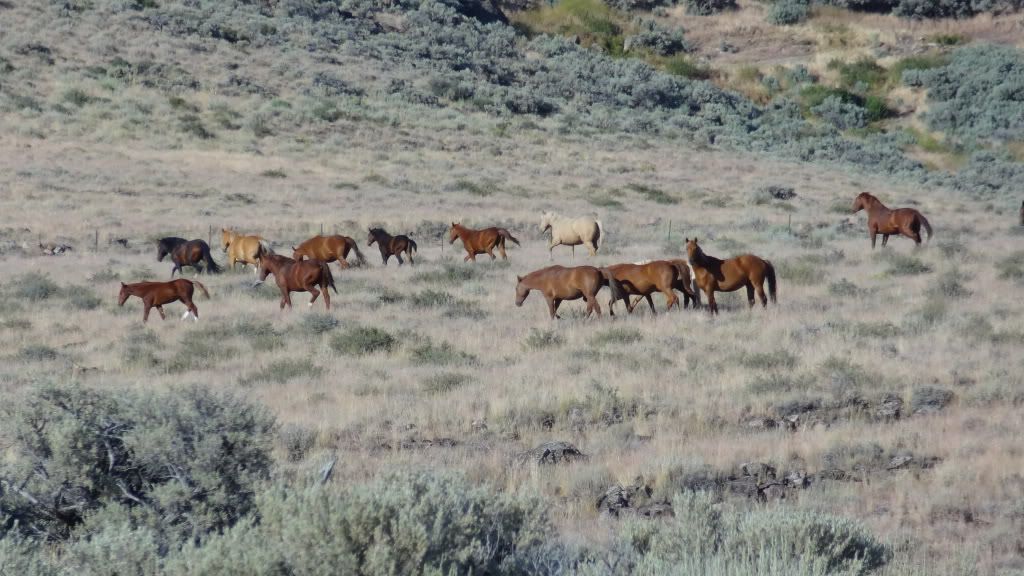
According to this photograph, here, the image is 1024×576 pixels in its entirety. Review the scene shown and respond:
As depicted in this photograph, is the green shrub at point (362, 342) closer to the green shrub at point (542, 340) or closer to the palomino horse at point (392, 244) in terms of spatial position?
the green shrub at point (542, 340)

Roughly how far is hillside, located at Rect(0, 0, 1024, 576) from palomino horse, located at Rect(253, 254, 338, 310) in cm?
39

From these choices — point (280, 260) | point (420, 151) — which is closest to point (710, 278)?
point (280, 260)

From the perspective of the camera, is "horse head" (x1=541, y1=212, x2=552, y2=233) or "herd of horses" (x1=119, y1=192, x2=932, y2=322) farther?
"horse head" (x1=541, y1=212, x2=552, y2=233)

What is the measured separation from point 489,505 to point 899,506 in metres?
3.79

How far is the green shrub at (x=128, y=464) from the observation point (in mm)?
5773

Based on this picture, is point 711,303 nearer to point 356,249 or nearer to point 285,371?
point 285,371

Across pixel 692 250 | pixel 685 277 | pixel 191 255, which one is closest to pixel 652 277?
pixel 685 277

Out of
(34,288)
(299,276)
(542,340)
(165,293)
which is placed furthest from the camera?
(34,288)

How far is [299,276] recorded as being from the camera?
752 inches

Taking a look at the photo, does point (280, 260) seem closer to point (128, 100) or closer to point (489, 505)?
point (489, 505)

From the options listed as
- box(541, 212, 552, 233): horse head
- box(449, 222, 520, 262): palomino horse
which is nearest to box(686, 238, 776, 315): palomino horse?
box(449, 222, 520, 262): palomino horse

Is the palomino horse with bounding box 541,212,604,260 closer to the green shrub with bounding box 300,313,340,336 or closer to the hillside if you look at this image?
the hillside

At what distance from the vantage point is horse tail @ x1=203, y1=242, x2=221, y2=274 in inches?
945

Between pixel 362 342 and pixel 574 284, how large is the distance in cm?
383
